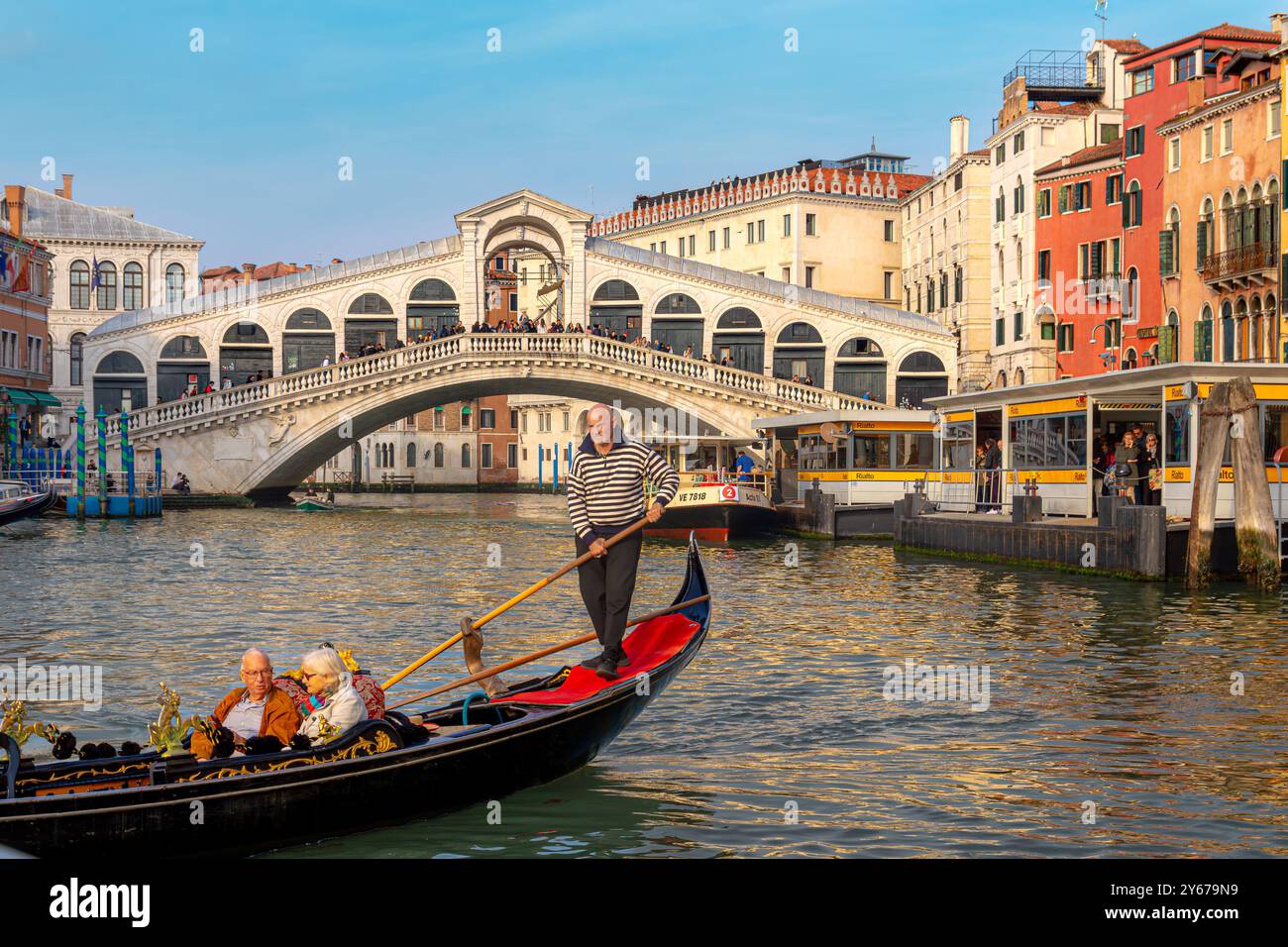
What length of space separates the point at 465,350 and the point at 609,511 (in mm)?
30720

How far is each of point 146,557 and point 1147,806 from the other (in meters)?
17.4

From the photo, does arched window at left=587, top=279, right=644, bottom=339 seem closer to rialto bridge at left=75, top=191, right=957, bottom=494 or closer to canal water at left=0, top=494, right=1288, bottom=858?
rialto bridge at left=75, top=191, right=957, bottom=494

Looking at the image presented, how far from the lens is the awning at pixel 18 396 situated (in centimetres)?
3759

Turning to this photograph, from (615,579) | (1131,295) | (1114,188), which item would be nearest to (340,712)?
(615,579)

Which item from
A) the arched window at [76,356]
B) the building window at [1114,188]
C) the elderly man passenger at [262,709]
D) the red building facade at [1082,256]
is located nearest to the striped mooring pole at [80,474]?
the arched window at [76,356]

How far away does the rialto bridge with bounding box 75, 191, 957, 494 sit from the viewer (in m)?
38.7

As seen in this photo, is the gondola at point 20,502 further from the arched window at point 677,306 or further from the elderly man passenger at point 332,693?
the elderly man passenger at point 332,693

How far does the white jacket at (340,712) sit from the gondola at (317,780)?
0.29 feet

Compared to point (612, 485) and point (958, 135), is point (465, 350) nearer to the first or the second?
point (958, 135)

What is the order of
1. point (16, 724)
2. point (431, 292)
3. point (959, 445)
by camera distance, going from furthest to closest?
point (431, 292) < point (959, 445) < point (16, 724)

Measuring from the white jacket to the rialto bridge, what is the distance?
105 ft

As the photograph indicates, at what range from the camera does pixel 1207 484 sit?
17.2 meters

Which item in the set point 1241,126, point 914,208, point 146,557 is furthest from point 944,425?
point 914,208

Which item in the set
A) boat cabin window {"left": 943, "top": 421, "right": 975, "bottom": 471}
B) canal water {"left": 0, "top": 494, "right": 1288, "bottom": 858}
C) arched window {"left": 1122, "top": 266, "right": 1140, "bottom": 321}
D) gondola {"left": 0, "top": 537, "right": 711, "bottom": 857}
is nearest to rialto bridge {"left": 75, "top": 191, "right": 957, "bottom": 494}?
arched window {"left": 1122, "top": 266, "right": 1140, "bottom": 321}
